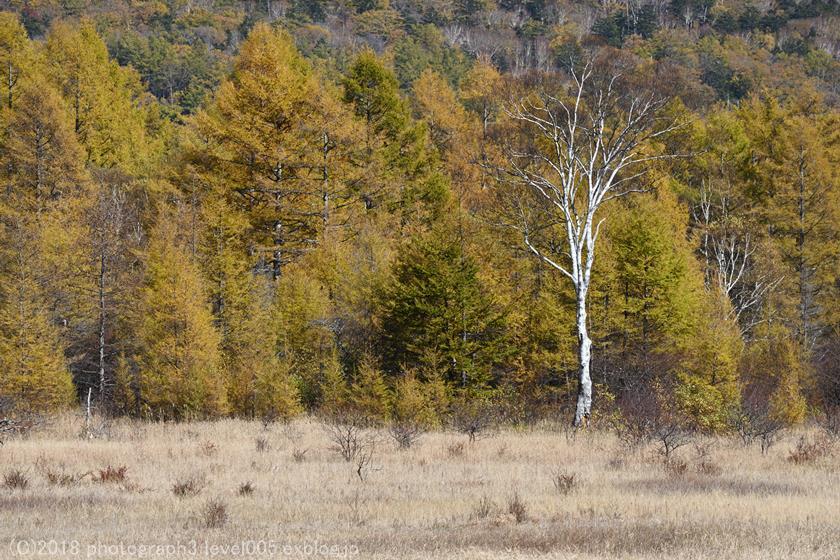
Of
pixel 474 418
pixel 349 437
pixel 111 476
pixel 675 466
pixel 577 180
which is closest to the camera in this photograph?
pixel 111 476

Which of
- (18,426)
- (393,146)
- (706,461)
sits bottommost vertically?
(706,461)

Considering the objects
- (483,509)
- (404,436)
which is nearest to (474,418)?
(404,436)

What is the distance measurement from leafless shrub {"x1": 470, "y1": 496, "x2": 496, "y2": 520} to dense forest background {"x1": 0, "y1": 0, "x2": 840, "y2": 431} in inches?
326

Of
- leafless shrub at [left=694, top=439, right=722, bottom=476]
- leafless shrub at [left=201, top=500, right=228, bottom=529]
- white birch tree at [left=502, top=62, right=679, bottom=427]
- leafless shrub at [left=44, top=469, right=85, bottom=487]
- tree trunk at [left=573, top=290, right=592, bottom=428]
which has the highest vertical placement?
white birch tree at [left=502, top=62, right=679, bottom=427]

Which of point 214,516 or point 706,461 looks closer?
point 214,516

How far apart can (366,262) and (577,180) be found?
34.3 ft

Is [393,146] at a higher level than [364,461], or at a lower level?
higher

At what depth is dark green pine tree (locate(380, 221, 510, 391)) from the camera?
25.2 meters

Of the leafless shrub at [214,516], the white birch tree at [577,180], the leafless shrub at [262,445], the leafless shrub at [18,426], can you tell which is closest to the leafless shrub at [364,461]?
the leafless shrub at [262,445]

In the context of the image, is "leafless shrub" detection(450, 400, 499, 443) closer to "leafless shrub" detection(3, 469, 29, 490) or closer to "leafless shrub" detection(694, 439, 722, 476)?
"leafless shrub" detection(694, 439, 722, 476)

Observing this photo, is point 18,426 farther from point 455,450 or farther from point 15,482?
point 455,450

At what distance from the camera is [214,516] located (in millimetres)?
10594

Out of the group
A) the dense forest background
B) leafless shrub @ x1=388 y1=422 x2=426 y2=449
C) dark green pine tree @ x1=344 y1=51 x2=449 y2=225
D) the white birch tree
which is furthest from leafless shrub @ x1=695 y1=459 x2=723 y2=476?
dark green pine tree @ x1=344 y1=51 x2=449 y2=225

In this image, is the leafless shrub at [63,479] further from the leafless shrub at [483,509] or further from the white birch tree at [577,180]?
the white birch tree at [577,180]
